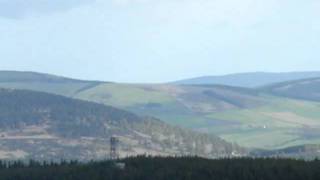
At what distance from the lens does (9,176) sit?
480ft

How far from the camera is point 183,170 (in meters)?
136

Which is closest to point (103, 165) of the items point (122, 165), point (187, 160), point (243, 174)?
point (122, 165)

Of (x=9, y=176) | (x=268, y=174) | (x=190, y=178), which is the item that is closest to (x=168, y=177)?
(x=190, y=178)

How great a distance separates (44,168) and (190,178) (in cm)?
3170

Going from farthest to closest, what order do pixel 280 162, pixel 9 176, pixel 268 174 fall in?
pixel 9 176 → pixel 280 162 → pixel 268 174

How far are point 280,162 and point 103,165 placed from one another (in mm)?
23154

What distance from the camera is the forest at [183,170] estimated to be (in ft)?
420

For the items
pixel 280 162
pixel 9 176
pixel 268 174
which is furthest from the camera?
pixel 9 176

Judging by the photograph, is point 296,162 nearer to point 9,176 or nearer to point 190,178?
point 190,178

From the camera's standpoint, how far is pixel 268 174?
5032 inches

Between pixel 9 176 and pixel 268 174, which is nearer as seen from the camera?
pixel 268 174

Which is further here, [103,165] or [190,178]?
[103,165]

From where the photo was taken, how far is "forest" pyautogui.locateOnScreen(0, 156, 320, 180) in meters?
128

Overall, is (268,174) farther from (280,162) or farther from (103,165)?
(103,165)
